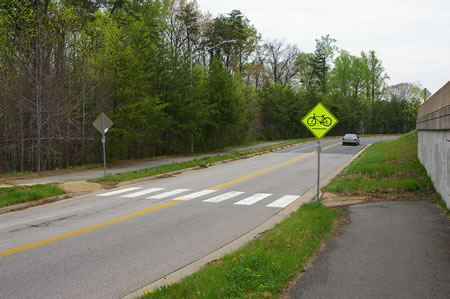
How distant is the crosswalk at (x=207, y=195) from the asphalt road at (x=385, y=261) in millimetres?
3571

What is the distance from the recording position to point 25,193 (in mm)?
11797

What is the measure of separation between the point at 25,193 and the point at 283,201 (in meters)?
8.40

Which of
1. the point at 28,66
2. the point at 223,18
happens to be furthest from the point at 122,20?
the point at 223,18

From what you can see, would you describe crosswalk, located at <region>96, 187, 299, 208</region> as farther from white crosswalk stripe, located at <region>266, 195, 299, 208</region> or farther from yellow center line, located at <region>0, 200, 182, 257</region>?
yellow center line, located at <region>0, 200, 182, 257</region>

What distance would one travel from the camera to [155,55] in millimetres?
28078

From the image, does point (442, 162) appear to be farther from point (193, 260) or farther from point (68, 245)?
point (68, 245)

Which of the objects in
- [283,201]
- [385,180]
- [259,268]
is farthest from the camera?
[385,180]

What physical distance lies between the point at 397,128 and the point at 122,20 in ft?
252

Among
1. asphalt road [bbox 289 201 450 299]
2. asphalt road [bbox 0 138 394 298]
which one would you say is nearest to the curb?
asphalt road [bbox 0 138 394 298]

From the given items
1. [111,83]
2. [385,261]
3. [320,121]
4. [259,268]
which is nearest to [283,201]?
[320,121]

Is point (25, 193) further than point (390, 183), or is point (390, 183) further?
point (390, 183)

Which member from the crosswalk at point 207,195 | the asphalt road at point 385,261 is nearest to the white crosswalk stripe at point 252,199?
the crosswalk at point 207,195

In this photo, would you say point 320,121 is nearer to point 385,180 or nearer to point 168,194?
point 385,180

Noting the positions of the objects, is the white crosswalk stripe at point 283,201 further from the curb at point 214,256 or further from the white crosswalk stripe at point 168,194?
the white crosswalk stripe at point 168,194
